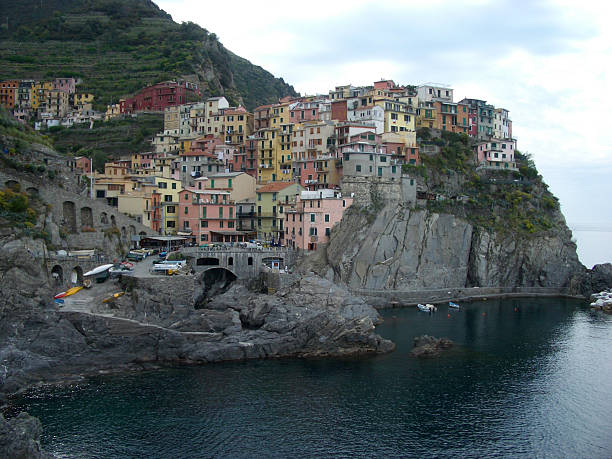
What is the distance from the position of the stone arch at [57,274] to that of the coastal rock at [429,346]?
2747cm

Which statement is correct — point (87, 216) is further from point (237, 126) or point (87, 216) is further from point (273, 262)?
point (237, 126)

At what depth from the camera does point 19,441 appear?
80.7 feet

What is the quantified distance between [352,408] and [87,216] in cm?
3235

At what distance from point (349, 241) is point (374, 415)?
29.1 meters

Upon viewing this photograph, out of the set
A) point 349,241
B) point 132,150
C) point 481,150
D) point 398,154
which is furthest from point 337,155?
point 132,150

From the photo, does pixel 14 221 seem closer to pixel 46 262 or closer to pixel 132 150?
pixel 46 262

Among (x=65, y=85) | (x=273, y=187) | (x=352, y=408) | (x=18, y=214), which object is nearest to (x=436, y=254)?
(x=273, y=187)

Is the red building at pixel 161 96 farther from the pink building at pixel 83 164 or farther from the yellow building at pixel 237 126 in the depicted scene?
the pink building at pixel 83 164

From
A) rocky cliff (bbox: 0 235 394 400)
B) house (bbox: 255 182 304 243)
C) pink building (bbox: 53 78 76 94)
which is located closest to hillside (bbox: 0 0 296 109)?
pink building (bbox: 53 78 76 94)

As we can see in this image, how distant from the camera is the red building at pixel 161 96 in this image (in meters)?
97.4

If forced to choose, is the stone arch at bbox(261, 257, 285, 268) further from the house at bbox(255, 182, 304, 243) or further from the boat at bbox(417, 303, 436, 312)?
the boat at bbox(417, 303, 436, 312)

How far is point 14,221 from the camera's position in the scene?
45.7 meters

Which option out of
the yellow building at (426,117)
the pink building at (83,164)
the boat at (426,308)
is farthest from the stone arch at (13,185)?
the yellow building at (426,117)

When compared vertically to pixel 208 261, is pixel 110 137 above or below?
above
